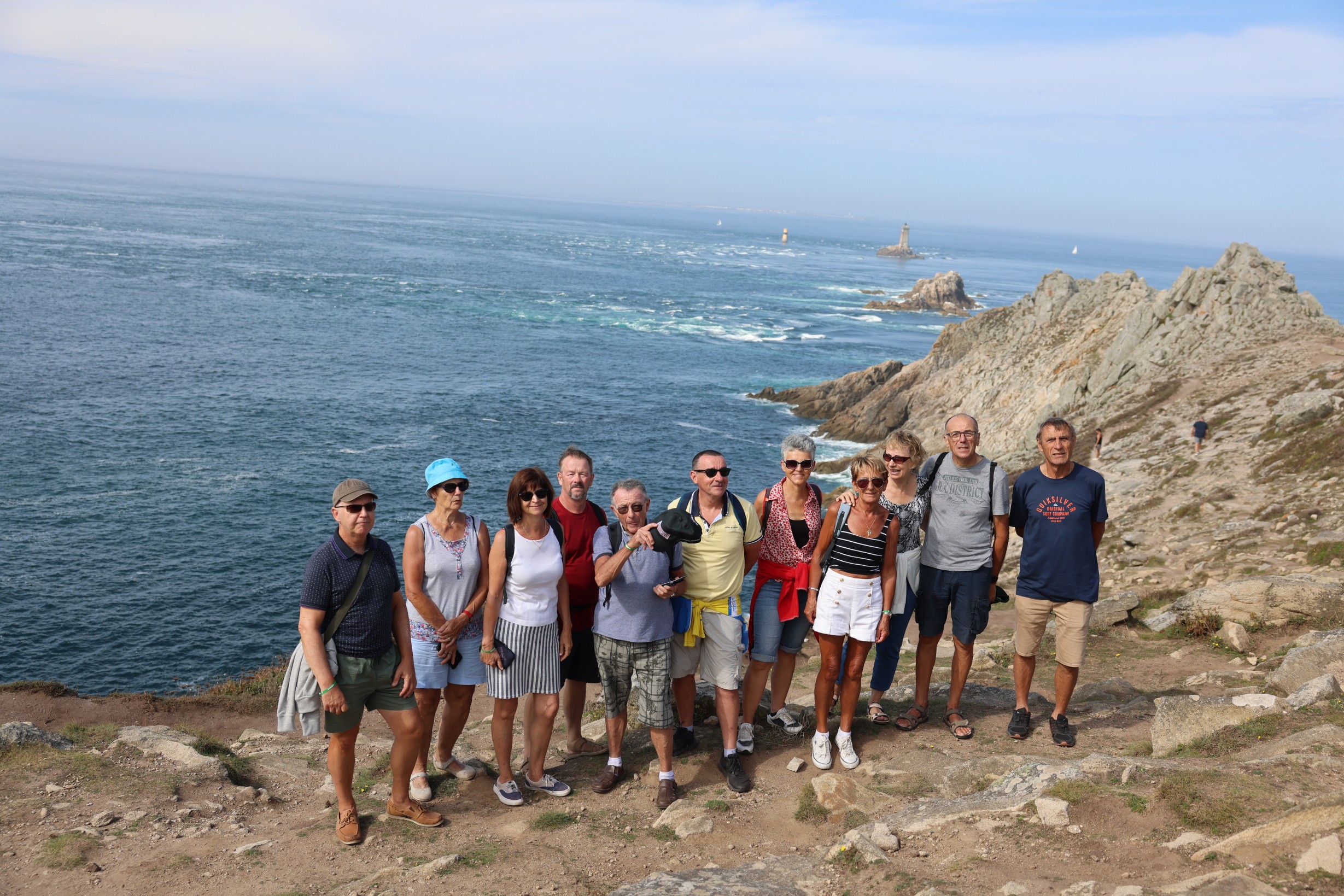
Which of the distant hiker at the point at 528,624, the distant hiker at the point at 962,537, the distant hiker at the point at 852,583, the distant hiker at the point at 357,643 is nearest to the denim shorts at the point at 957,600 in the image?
the distant hiker at the point at 962,537

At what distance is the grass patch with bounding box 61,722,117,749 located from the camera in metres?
8.80

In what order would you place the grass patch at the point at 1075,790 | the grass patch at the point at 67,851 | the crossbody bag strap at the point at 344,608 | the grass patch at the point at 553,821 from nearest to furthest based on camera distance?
the grass patch at the point at 1075,790
the crossbody bag strap at the point at 344,608
the grass patch at the point at 67,851
the grass patch at the point at 553,821

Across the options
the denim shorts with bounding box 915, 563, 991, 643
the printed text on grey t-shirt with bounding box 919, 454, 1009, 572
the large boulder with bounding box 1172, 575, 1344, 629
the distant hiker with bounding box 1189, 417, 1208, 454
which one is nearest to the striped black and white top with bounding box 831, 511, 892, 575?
the printed text on grey t-shirt with bounding box 919, 454, 1009, 572

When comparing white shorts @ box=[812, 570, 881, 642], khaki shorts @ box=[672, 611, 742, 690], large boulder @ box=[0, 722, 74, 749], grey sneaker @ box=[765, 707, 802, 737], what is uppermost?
white shorts @ box=[812, 570, 881, 642]

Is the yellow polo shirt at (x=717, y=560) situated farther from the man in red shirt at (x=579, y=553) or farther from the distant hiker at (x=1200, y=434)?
the distant hiker at (x=1200, y=434)

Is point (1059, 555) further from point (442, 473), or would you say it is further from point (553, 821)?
point (442, 473)

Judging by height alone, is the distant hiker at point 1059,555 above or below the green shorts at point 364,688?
above

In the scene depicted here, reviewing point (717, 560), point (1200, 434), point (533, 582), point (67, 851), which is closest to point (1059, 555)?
point (717, 560)

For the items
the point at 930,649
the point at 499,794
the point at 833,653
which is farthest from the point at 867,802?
the point at 499,794

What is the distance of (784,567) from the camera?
6781 millimetres

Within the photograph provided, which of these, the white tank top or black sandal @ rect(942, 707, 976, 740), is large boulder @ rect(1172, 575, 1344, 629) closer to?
black sandal @ rect(942, 707, 976, 740)

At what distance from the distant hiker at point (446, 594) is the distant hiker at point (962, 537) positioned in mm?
3499

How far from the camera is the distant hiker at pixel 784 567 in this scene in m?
6.62

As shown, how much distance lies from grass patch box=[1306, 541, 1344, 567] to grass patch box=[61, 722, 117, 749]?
1431 centimetres
